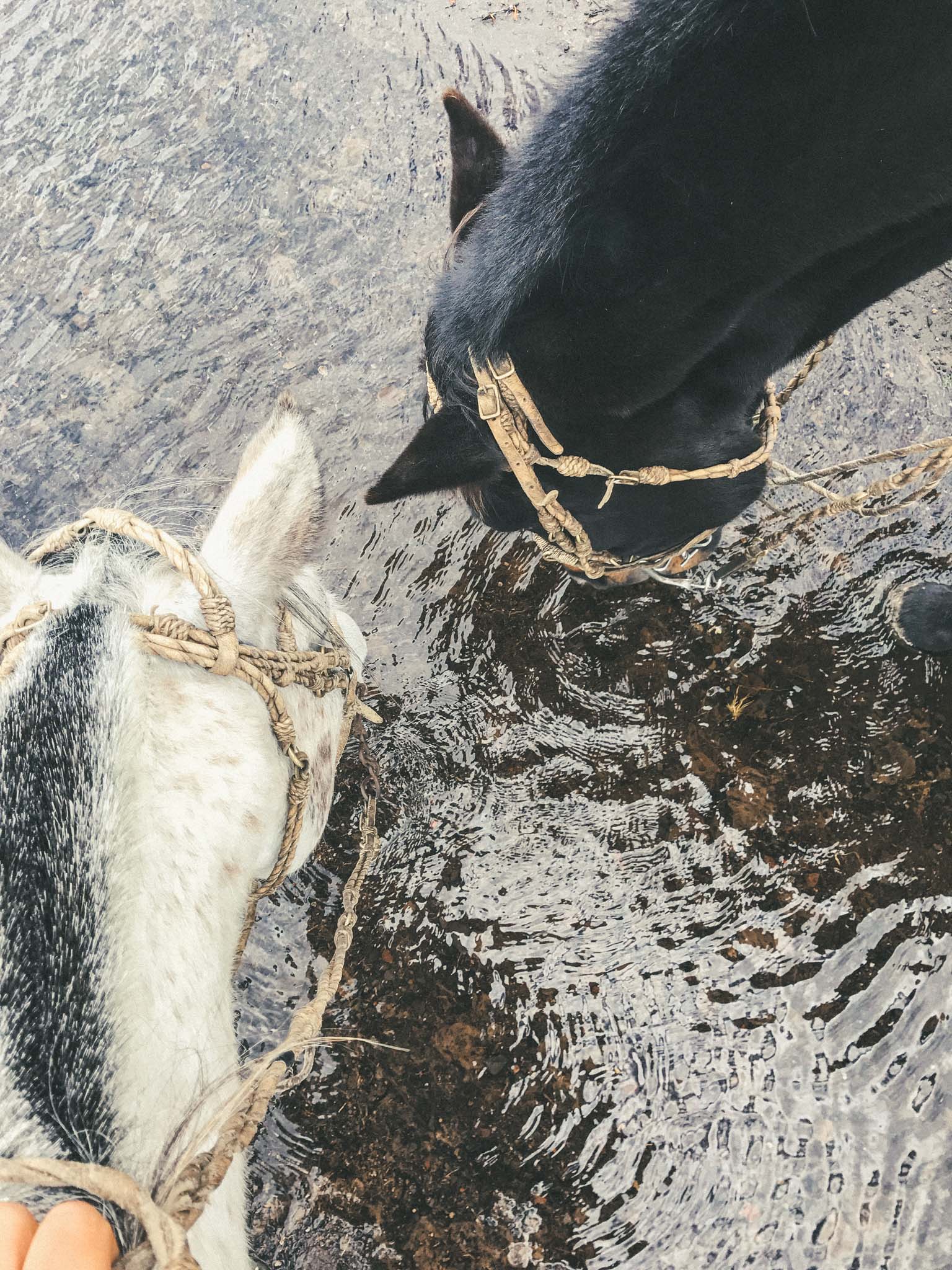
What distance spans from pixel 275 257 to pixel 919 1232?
9.09ft

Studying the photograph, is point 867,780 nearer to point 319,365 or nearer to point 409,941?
point 409,941

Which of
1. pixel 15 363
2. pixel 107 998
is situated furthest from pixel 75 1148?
pixel 15 363

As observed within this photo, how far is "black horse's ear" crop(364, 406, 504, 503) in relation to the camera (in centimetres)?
123

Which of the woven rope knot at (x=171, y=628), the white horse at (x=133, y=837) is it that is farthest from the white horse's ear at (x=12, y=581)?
the woven rope knot at (x=171, y=628)

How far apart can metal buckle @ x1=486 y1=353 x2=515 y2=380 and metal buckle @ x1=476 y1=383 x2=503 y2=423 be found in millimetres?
19

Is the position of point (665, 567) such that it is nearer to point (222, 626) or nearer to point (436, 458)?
point (436, 458)

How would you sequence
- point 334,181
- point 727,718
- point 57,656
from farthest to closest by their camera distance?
point 334,181
point 727,718
point 57,656

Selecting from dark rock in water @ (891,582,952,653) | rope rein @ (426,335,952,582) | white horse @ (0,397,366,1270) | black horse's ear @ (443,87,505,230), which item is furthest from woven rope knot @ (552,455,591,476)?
dark rock in water @ (891,582,952,653)

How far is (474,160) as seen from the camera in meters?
1.43

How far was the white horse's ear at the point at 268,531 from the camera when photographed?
968mm

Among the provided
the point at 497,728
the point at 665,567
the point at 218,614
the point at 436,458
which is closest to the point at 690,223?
the point at 436,458

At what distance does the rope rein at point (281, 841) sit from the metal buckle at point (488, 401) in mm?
404

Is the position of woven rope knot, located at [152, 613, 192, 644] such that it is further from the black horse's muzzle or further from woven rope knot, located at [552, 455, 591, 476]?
the black horse's muzzle

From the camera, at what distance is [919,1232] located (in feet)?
4.71
